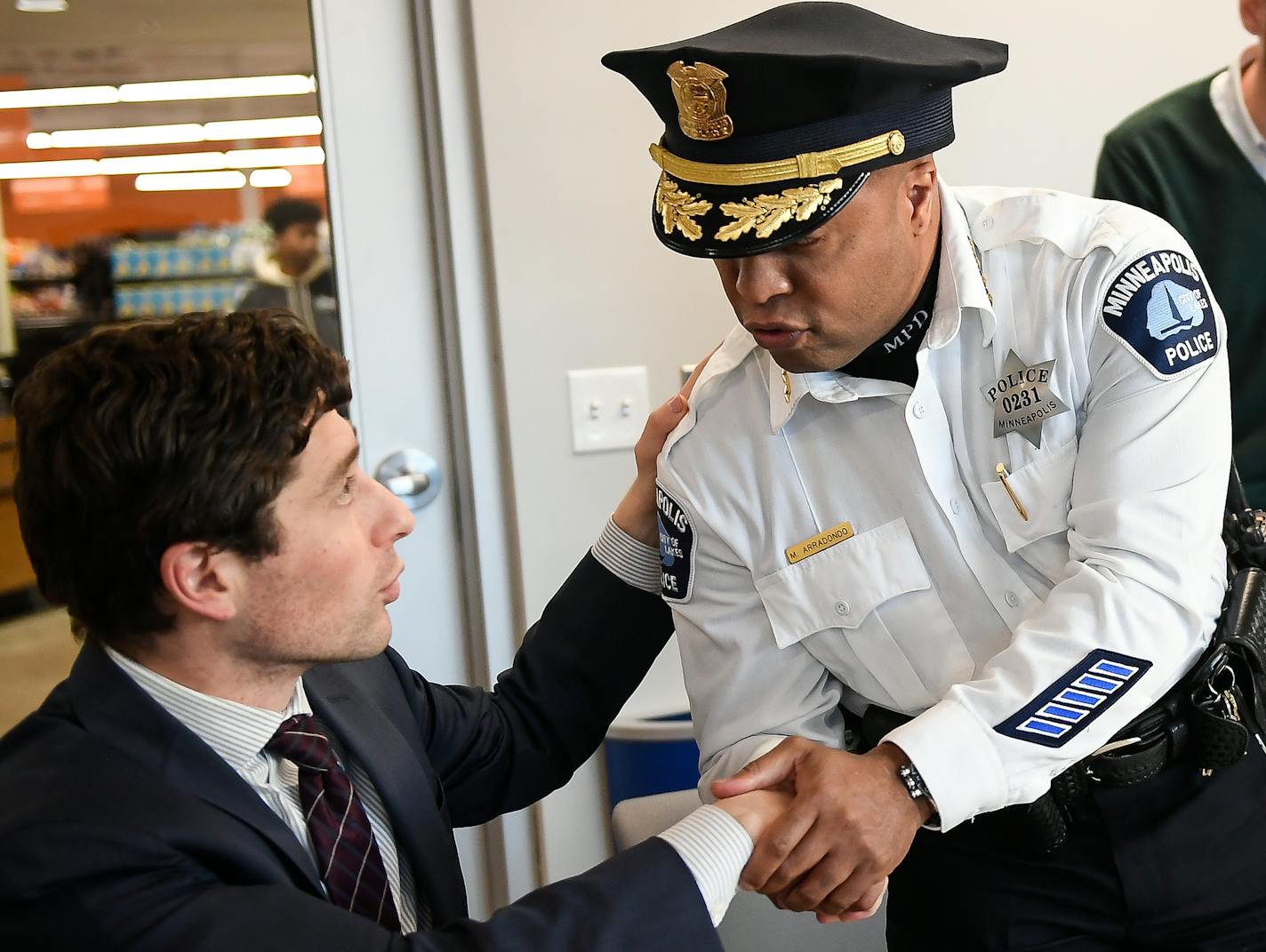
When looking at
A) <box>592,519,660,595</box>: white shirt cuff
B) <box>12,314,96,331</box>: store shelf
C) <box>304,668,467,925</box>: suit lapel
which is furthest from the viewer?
<box>12,314,96,331</box>: store shelf

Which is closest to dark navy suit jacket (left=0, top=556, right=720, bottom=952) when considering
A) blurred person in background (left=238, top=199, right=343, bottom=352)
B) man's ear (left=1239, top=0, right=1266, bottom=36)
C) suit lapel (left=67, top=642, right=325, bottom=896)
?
suit lapel (left=67, top=642, right=325, bottom=896)

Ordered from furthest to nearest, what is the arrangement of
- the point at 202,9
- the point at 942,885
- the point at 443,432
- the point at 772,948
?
1. the point at 443,432
2. the point at 202,9
3. the point at 772,948
4. the point at 942,885

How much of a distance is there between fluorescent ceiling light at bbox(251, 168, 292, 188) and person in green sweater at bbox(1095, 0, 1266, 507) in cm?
127

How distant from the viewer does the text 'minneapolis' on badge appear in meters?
1.28

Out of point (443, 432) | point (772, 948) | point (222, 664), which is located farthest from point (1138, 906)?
point (443, 432)

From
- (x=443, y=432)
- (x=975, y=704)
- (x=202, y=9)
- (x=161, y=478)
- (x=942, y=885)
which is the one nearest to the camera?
(x=161, y=478)

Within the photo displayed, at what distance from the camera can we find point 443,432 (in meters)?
2.18

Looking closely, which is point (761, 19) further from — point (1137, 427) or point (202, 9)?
point (202, 9)

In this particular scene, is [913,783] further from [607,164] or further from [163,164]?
[163,164]

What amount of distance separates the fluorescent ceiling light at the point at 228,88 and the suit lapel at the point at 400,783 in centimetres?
107

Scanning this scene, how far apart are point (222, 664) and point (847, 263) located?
2.30 ft

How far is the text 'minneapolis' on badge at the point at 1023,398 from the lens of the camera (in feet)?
4.21

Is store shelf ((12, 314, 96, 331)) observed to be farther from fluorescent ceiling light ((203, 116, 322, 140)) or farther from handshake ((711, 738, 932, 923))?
handshake ((711, 738, 932, 923))

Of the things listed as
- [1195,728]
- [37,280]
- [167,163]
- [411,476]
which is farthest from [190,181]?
[1195,728]
